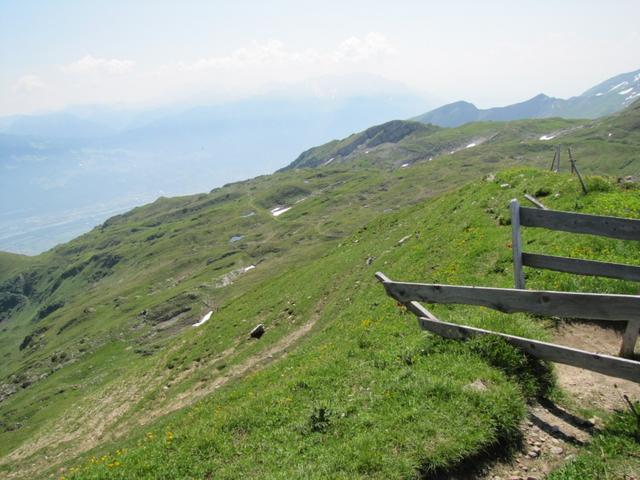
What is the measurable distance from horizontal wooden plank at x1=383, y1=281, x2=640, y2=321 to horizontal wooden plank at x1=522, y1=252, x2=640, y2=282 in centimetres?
232

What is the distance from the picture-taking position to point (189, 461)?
1031cm

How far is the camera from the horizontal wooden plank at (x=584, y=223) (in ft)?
36.9

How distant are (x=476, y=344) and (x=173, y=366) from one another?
36.2 m

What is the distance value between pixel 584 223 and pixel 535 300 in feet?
13.5

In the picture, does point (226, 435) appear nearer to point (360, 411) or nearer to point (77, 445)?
point (360, 411)

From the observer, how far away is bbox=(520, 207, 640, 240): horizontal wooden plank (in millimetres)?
11250

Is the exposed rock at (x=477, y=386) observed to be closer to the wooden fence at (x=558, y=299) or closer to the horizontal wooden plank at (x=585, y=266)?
the wooden fence at (x=558, y=299)

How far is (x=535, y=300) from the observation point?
921 cm

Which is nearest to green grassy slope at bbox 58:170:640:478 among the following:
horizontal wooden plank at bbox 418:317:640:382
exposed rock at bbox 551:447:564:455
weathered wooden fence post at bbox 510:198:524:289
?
horizontal wooden plank at bbox 418:317:640:382

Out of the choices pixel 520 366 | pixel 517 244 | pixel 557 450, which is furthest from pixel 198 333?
pixel 557 450

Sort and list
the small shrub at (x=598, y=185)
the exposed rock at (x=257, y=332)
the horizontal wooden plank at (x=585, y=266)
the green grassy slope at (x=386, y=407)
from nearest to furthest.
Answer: the green grassy slope at (x=386, y=407) < the horizontal wooden plank at (x=585, y=266) < the small shrub at (x=598, y=185) < the exposed rock at (x=257, y=332)

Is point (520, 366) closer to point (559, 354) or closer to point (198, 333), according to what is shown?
point (559, 354)

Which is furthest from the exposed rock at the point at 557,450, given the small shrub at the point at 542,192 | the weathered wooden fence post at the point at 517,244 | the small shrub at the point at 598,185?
the small shrub at the point at 542,192

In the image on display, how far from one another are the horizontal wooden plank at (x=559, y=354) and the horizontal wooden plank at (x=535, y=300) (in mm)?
750
